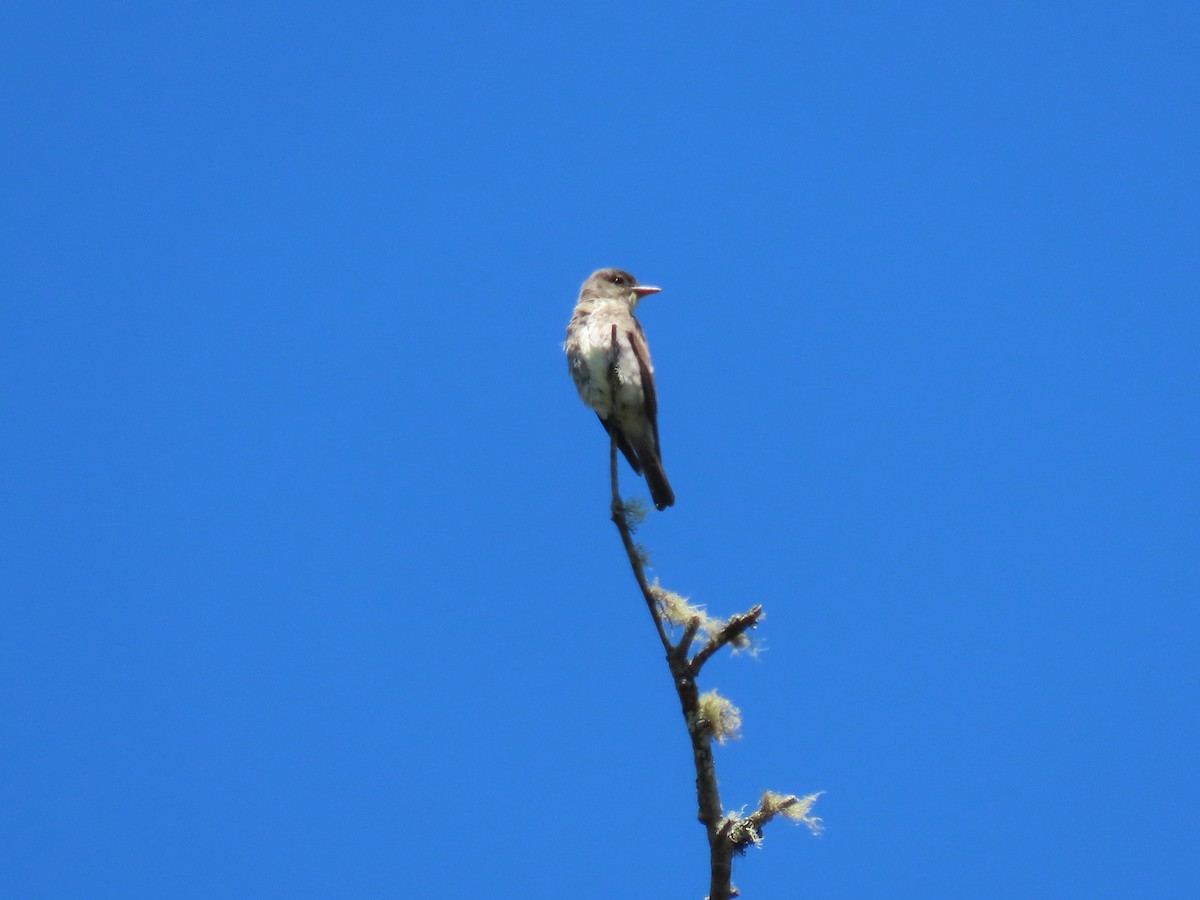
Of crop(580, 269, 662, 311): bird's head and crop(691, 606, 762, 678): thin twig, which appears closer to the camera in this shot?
crop(691, 606, 762, 678): thin twig

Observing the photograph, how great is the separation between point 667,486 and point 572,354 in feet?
3.07

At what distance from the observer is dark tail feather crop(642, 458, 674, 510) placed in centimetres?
693

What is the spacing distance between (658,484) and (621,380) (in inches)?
26.7

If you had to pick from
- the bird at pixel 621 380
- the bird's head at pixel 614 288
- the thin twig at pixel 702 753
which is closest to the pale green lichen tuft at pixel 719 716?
the thin twig at pixel 702 753

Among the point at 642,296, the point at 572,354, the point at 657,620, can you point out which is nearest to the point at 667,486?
the point at 572,354

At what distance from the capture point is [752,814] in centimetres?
422

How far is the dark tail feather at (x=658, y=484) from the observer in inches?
273

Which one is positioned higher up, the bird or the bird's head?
the bird's head

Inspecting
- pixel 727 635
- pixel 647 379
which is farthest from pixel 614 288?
pixel 727 635

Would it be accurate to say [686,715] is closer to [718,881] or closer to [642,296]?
[718,881]

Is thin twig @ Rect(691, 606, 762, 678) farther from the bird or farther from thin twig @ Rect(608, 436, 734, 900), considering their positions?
the bird

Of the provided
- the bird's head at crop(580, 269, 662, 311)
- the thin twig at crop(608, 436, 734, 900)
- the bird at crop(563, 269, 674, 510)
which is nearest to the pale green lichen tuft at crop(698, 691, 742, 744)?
the thin twig at crop(608, 436, 734, 900)

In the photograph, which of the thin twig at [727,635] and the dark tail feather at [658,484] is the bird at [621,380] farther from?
the thin twig at [727,635]

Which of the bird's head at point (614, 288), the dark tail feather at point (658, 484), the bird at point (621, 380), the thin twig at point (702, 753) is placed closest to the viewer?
the thin twig at point (702, 753)
